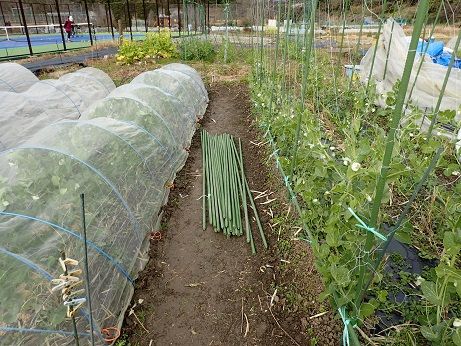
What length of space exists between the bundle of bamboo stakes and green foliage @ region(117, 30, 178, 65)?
7.55m

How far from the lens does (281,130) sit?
167 inches

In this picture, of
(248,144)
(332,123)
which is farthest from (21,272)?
(332,123)

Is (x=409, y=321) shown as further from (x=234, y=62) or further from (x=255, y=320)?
(x=234, y=62)

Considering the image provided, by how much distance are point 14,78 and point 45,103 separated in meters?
2.06

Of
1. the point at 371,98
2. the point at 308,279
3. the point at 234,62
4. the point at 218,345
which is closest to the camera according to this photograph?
the point at 218,345

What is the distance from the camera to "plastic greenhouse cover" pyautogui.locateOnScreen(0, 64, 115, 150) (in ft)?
16.6

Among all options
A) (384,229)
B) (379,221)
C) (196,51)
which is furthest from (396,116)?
(196,51)

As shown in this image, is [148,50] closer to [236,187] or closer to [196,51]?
[196,51]

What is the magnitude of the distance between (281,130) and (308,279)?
2.10 meters

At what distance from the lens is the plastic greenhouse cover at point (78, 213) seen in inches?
74.2

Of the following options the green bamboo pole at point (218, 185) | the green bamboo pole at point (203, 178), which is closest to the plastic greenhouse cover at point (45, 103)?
the green bamboo pole at point (203, 178)

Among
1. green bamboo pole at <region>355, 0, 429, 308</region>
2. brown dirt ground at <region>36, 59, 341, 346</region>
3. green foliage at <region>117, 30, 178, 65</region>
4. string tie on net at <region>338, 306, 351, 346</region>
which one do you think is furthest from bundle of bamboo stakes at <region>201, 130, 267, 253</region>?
green foliage at <region>117, 30, 178, 65</region>

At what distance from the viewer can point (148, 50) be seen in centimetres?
1184

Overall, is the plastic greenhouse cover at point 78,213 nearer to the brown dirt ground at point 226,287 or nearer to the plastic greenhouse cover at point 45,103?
the brown dirt ground at point 226,287
